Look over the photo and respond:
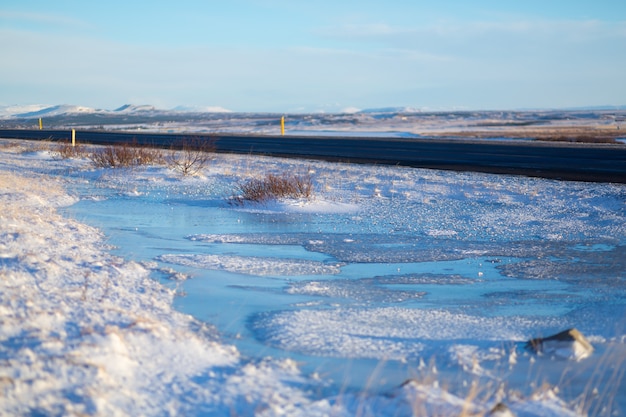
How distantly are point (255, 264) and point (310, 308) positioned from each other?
7.03 feet

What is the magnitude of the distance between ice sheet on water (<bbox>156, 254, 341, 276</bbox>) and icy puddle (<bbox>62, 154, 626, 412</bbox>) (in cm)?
3

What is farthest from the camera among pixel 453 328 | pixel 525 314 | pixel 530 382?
pixel 525 314

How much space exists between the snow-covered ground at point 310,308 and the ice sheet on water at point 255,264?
5 centimetres

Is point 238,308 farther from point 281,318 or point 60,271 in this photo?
point 60,271

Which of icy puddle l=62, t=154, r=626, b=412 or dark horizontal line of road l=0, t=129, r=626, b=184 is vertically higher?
dark horizontal line of road l=0, t=129, r=626, b=184

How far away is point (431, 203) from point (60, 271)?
8977 millimetres

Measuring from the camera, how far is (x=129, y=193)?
16453 millimetres

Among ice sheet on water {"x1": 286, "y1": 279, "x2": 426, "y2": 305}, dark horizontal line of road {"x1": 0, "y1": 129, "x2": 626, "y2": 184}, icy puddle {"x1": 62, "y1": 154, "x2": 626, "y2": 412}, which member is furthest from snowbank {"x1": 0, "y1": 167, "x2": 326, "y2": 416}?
dark horizontal line of road {"x1": 0, "y1": 129, "x2": 626, "y2": 184}

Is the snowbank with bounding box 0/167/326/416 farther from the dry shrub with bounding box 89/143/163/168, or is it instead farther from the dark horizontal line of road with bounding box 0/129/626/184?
the dry shrub with bounding box 89/143/163/168

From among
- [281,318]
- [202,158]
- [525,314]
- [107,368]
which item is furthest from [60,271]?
[202,158]

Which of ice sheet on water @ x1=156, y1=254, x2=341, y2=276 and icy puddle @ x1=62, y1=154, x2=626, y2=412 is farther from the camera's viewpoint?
ice sheet on water @ x1=156, y1=254, x2=341, y2=276

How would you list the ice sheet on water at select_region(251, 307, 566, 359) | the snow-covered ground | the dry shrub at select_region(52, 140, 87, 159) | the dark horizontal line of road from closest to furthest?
the snow-covered ground
the ice sheet on water at select_region(251, 307, 566, 359)
the dark horizontal line of road
the dry shrub at select_region(52, 140, 87, 159)

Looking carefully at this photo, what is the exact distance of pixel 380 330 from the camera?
237 inches

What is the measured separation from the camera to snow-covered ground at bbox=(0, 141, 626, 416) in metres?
4.36
